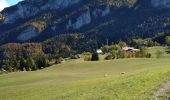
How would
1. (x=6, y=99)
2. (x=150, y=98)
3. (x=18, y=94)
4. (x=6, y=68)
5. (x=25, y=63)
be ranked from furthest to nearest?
(x=6, y=68) → (x=25, y=63) → (x=18, y=94) → (x=6, y=99) → (x=150, y=98)

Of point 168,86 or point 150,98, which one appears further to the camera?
point 168,86

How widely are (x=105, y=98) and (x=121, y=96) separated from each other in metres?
1.04

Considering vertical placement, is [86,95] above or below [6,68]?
above

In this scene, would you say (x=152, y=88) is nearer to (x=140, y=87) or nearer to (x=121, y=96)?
(x=140, y=87)

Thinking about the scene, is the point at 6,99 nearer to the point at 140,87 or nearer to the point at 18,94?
the point at 18,94

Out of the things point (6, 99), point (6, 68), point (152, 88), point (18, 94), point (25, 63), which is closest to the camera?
point (152, 88)

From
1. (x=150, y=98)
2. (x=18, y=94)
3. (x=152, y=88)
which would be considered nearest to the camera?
(x=150, y=98)

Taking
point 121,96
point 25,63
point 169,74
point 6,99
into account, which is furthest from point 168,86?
point 25,63

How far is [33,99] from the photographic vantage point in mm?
36406

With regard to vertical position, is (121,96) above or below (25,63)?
above

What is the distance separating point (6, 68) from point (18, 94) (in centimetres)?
14304

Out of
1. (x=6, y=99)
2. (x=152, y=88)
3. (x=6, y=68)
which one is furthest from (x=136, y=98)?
(x=6, y=68)

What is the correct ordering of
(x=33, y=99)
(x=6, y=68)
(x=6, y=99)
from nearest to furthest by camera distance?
(x=33, y=99), (x=6, y=99), (x=6, y=68)

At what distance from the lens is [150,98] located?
1141 inches
